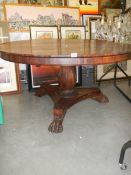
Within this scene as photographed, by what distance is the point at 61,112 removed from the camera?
1957 mm

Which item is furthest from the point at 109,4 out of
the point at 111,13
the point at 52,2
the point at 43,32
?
the point at 43,32

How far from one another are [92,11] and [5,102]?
172 cm

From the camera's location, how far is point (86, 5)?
2914 mm

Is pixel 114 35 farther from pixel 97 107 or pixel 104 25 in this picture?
pixel 97 107

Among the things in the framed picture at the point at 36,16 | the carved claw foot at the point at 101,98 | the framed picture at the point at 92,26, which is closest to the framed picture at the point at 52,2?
the framed picture at the point at 36,16

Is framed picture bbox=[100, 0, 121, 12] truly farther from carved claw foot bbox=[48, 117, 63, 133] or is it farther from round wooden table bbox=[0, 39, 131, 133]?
carved claw foot bbox=[48, 117, 63, 133]

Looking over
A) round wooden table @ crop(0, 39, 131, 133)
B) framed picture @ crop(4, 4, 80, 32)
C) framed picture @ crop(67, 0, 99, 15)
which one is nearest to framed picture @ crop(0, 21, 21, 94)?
framed picture @ crop(4, 4, 80, 32)

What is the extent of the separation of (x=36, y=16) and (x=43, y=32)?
0.22 metres

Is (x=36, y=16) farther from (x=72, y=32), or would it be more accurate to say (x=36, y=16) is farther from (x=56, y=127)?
(x=56, y=127)

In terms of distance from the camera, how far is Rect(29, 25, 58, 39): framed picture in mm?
2709

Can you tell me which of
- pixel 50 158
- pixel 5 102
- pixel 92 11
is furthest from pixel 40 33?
→ pixel 50 158

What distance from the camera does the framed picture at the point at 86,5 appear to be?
2848 mm

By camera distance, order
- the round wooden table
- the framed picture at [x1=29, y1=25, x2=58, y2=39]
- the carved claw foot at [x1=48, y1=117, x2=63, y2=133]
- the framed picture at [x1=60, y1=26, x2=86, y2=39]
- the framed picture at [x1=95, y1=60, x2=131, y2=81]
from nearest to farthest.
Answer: the round wooden table < the carved claw foot at [x1=48, y1=117, x2=63, y2=133] < the framed picture at [x1=29, y1=25, x2=58, y2=39] < the framed picture at [x1=60, y1=26, x2=86, y2=39] < the framed picture at [x1=95, y1=60, x2=131, y2=81]

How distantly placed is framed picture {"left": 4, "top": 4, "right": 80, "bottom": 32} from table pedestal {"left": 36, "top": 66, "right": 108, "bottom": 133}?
85cm
